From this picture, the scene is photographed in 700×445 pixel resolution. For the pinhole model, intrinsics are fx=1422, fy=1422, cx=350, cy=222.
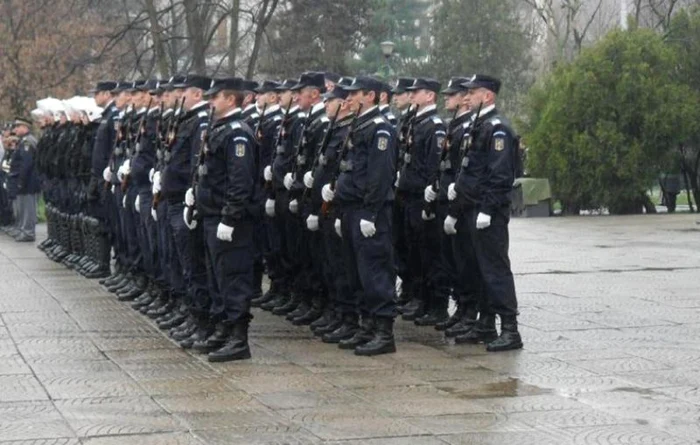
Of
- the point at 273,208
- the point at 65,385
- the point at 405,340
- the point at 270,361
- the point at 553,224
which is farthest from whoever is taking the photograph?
the point at 553,224

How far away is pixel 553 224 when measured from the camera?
88.5 feet

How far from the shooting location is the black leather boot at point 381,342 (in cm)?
1101

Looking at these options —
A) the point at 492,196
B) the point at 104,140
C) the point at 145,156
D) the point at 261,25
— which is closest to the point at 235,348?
the point at 492,196

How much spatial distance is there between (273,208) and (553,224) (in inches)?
561

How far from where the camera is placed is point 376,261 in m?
11.2

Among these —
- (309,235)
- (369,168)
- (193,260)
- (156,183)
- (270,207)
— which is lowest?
(193,260)

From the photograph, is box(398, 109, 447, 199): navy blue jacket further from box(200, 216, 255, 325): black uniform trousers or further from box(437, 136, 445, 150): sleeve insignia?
box(200, 216, 255, 325): black uniform trousers

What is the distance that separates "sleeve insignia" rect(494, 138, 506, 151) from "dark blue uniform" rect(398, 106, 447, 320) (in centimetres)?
115


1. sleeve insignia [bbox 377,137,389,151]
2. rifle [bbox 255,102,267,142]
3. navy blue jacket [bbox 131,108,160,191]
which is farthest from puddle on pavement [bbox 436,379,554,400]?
navy blue jacket [bbox 131,108,160,191]

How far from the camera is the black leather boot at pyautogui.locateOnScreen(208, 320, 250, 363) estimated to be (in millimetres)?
10766

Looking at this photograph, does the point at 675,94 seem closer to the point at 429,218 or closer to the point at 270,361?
the point at 429,218

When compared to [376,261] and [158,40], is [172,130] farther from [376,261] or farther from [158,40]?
[158,40]

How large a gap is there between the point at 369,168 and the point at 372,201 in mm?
271

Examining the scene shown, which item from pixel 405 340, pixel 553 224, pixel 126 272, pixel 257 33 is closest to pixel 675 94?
pixel 553 224
